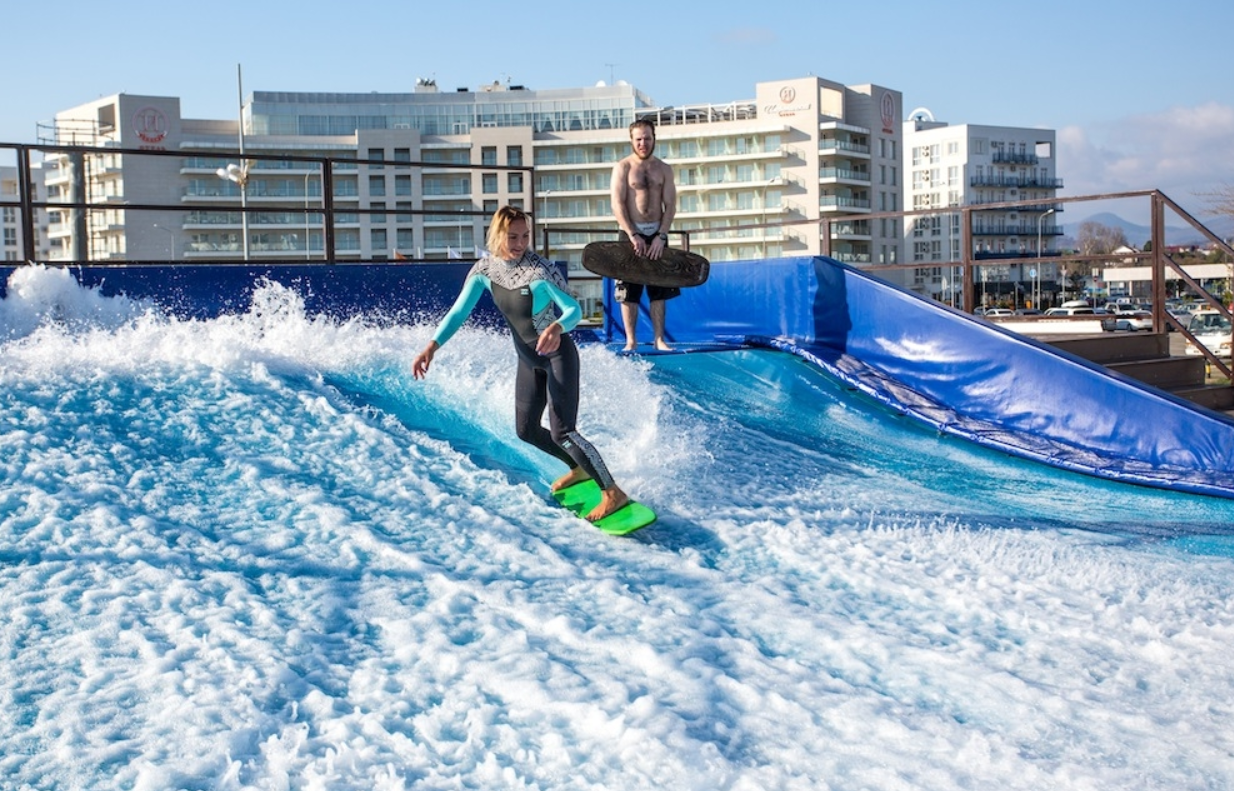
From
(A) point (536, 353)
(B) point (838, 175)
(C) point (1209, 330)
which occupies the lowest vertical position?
(C) point (1209, 330)

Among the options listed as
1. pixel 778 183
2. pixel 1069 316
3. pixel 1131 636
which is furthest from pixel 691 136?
pixel 1131 636

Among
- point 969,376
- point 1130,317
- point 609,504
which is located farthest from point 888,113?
point 609,504

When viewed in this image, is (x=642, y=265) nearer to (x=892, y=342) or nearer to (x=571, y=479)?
(x=892, y=342)

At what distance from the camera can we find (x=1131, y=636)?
4445 mm

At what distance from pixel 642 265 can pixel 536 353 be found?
3679 millimetres

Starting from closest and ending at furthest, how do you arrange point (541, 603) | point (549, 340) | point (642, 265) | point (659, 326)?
point (541, 603), point (549, 340), point (642, 265), point (659, 326)

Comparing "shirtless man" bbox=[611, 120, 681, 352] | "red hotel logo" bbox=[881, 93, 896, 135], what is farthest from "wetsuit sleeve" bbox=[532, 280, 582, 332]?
"red hotel logo" bbox=[881, 93, 896, 135]

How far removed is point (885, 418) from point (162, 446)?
524 cm

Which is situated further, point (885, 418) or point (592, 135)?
point (592, 135)

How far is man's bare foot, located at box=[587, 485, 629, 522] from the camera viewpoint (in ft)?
18.5

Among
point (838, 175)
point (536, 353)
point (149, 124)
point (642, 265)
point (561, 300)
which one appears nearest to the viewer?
point (561, 300)

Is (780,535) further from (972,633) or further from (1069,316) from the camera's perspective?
(1069,316)

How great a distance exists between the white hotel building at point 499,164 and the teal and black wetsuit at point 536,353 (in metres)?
77.0

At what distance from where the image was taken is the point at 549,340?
18.1ft
